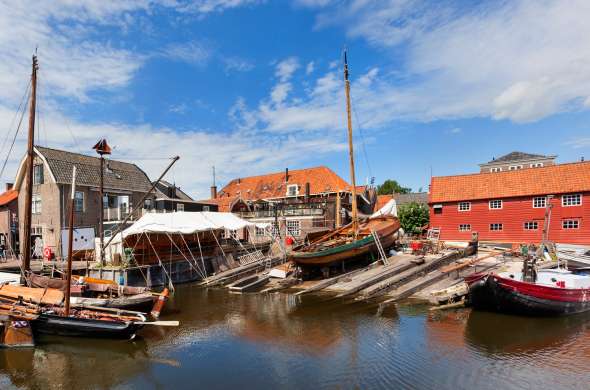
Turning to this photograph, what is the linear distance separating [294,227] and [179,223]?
46.6 feet

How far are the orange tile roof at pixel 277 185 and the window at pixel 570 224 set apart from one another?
1955cm

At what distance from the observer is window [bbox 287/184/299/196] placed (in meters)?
44.6

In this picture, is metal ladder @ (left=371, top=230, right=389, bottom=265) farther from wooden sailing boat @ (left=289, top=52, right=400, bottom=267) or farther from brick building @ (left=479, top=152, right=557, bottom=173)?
brick building @ (left=479, top=152, right=557, bottom=173)

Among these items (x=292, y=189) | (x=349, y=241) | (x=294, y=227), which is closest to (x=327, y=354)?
(x=349, y=241)

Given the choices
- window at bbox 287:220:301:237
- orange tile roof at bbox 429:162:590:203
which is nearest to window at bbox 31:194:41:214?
window at bbox 287:220:301:237

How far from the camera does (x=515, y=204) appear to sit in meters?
31.8

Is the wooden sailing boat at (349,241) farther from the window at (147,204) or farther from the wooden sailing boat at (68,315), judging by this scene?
the window at (147,204)

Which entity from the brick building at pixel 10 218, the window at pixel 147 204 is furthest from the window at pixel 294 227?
the brick building at pixel 10 218

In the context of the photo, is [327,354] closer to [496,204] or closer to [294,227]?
[294,227]

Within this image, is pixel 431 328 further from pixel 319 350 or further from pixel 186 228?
pixel 186 228

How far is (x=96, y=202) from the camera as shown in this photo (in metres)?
34.3

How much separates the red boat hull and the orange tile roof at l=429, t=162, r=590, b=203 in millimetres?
16183

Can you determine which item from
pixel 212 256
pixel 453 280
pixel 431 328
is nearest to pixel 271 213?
pixel 212 256

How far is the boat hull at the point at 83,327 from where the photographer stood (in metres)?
14.0
